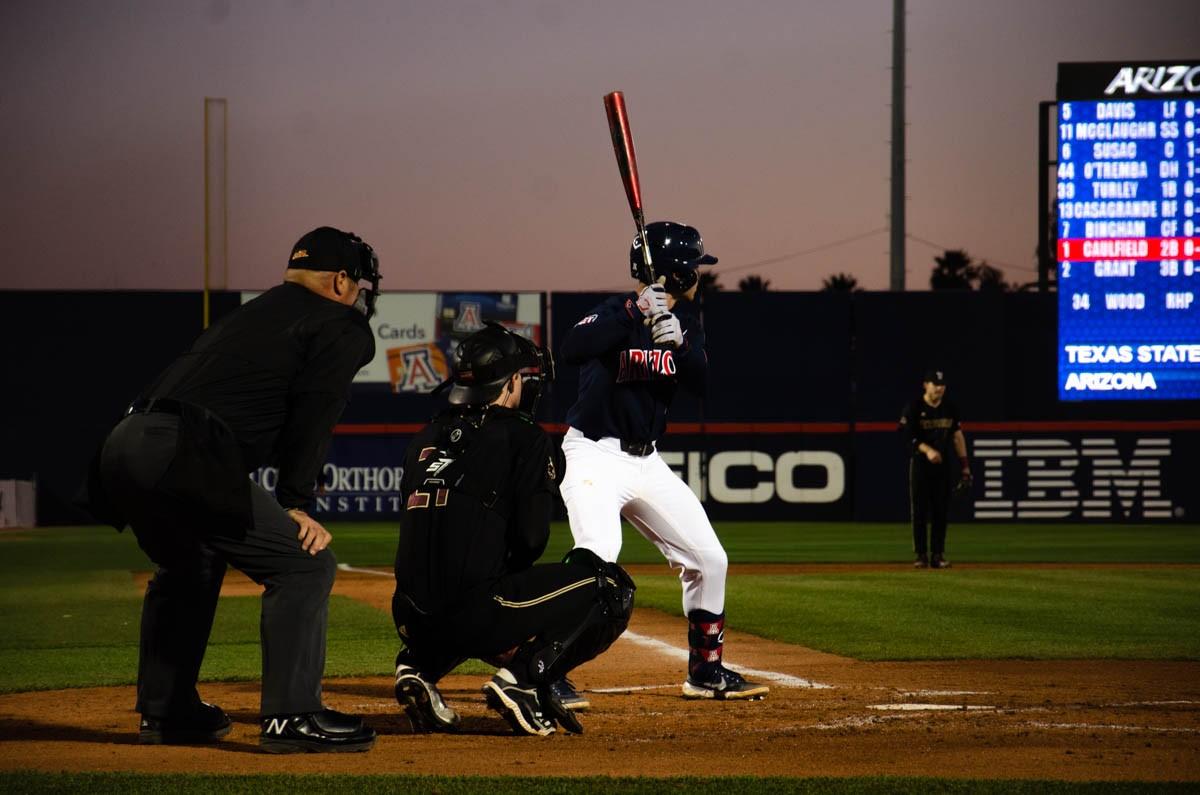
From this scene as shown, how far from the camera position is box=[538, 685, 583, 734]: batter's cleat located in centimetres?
598

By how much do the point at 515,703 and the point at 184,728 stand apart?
4.16 feet

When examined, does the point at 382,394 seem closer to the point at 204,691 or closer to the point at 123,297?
the point at 123,297

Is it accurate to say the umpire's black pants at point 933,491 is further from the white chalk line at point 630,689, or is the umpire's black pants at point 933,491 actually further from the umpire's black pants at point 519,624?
the umpire's black pants at point 519,624

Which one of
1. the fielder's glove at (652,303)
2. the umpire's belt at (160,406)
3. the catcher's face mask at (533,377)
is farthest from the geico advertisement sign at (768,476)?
the umpire's belt at (160,406)

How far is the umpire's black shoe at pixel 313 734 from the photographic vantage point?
17.9 feet

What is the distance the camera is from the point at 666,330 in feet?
22.7

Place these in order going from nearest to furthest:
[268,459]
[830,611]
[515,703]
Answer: [268,459], [515,703], [830,611]

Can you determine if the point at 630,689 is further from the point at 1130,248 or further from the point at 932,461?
the point at 1130,248

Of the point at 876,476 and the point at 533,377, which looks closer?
the point at 533,377

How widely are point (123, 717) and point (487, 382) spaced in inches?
92.0

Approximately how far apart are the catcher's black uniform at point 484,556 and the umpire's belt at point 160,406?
3.25 feet

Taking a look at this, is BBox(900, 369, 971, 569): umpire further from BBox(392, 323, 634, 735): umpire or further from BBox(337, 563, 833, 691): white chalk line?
BBox(392, 323, 634, 735): umpire

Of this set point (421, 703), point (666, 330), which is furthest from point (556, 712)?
point (666, 330)

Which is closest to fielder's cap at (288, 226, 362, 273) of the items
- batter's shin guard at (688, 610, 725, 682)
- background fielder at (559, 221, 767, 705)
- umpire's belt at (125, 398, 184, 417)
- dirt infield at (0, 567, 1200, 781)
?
umpire's belt at (125, 398, 184, 417)
